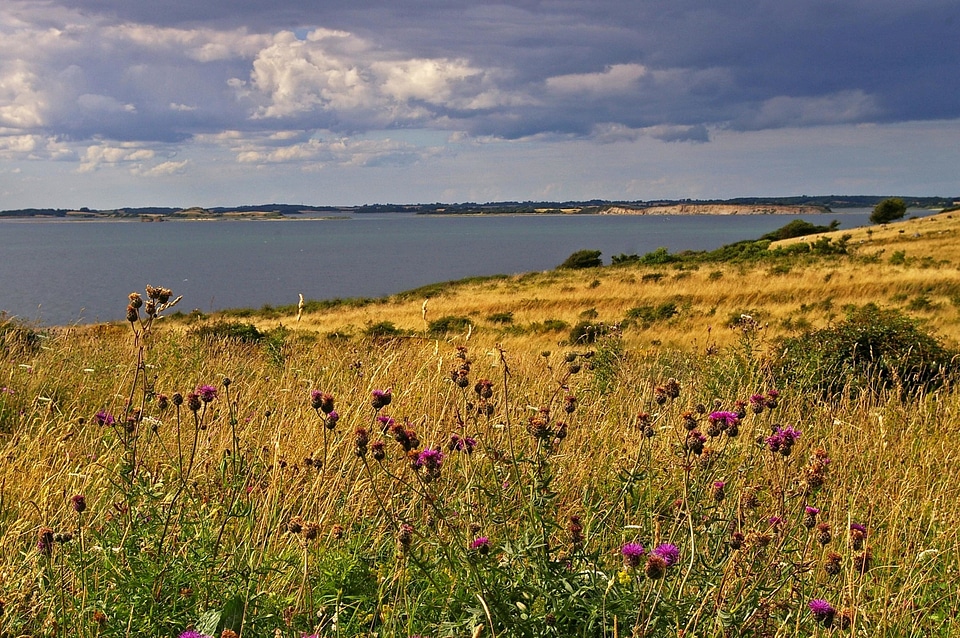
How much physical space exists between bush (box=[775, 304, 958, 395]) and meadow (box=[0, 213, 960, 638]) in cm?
16

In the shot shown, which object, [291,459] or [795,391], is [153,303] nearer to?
[291,459]

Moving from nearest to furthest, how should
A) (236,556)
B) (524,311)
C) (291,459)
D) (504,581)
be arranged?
(504,581)
(236,556)
(291,459)
(524,311)

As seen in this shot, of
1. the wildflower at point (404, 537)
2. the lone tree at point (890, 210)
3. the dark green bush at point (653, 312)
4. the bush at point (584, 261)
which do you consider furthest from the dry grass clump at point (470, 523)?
the lone tree at point (890, 210)

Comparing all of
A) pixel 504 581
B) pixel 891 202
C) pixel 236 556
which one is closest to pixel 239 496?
pixel 236 556

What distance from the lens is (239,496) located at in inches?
131

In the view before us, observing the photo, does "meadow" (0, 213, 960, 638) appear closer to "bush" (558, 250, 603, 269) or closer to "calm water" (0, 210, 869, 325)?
"calm water" (0, 210, 869, 325)

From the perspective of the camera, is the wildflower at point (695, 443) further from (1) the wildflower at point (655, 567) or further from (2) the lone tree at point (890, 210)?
(2) the lone tree at point (890, 210)

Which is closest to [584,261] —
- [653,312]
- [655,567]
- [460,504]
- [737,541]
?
[653,312]

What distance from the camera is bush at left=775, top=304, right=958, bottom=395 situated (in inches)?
350

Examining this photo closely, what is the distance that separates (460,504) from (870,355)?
8498mm

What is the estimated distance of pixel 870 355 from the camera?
963cm

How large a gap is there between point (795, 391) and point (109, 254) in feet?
556

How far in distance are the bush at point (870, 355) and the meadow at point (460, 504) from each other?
16 centimetres

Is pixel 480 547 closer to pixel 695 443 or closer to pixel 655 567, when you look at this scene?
pixel 655 567
